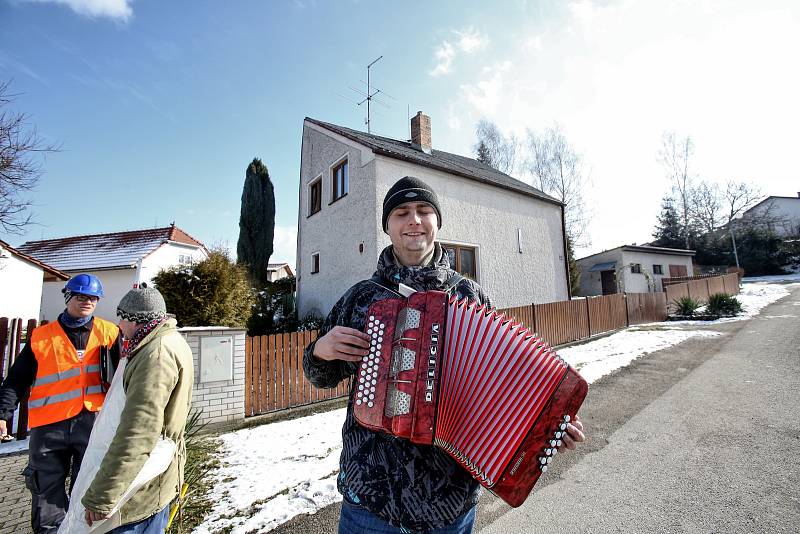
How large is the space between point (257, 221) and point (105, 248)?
28.8 feet

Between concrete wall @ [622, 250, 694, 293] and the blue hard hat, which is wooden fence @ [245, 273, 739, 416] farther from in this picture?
concrete wall @ [622, 250, 694, 293]

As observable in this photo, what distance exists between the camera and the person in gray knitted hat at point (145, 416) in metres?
1.63

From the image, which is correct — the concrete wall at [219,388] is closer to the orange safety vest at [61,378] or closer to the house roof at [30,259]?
the orange safety vest at [61,378]

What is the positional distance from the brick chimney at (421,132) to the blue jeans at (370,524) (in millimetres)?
12824

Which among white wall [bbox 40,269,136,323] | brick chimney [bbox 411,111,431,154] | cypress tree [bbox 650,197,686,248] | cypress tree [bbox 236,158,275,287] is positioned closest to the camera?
brick chimney [bbox 411,111,431,154]

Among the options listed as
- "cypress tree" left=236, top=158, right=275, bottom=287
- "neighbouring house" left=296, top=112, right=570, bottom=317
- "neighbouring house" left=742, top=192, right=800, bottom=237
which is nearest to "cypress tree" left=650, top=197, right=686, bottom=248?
"neighbouring house" left=742, top=192, right=800, bottom=237

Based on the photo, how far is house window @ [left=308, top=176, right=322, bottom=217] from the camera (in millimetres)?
13297

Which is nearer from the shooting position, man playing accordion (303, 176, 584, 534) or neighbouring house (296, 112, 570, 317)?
man playing accordion (303, 176, 584, 534)

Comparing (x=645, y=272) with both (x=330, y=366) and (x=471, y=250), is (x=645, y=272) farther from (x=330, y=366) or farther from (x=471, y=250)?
(x=330, y=366)

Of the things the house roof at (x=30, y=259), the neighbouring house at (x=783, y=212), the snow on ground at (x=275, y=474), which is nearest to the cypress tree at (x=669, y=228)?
the neighbouring house at (x=783, y=212)

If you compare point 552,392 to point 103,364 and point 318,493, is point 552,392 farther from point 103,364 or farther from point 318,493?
point 103,364

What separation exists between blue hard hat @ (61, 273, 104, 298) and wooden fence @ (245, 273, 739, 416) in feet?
8.68

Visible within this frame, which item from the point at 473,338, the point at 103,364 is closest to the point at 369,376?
the point at 473,338

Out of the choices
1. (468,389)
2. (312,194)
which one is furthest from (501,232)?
(468,389)
